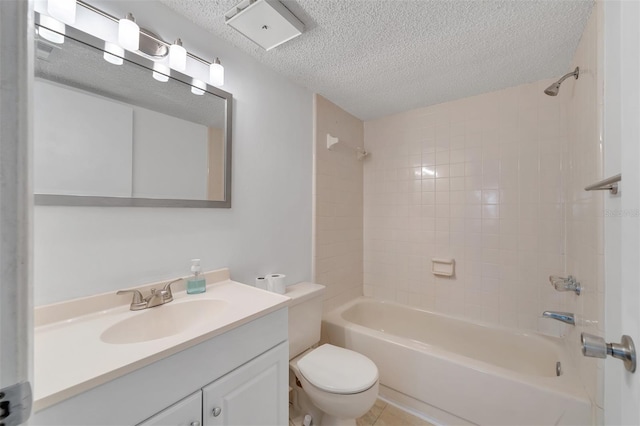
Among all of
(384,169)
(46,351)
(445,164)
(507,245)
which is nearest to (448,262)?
(507,245)

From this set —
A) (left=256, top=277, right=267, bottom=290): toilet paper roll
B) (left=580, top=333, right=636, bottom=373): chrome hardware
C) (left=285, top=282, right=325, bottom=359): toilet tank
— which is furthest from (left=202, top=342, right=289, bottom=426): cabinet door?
(left=580, top=333, right=636, bottom=373): chrome hardware

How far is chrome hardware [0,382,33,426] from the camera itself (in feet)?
0.85

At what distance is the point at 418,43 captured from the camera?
1.42 metres

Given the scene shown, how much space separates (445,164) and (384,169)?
0.55 meters

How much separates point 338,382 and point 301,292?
0.52 m

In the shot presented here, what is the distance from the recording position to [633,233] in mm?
454

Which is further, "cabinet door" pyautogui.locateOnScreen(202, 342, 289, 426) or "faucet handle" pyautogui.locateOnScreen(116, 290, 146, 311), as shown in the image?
"faucet handle" pyautogui.locateOnScreen(116, 290, 146, 311)

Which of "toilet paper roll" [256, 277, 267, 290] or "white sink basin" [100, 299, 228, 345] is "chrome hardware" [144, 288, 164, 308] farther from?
"toilet paper roll" [256, 277, 267, 290]

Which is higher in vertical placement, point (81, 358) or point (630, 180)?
point (630, 180)

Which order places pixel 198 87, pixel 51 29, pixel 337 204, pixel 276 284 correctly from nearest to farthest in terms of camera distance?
pixel 51 29, pixel 198 87, pixel 276 284, pixel 337 204

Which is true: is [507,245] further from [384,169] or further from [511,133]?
[384,169]

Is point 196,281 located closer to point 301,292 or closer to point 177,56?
point 301,292

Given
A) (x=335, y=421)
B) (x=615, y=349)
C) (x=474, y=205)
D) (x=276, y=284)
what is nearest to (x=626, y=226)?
(x=615, y=349)

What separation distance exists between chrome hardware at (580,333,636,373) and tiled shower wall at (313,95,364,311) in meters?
1.61
